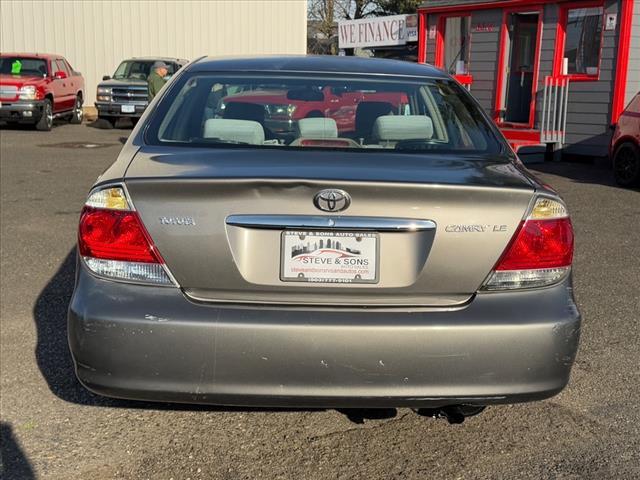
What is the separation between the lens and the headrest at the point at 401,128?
3.67 metres

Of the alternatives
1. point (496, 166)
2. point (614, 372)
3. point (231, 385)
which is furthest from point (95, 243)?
point (614, 372)

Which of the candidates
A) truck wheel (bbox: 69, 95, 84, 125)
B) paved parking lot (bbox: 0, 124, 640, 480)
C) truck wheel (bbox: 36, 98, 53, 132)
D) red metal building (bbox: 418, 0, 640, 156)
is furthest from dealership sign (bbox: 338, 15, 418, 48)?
paved parking lot (bbox: 0, 124, 640, 480)

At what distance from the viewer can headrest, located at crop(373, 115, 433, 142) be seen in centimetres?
367

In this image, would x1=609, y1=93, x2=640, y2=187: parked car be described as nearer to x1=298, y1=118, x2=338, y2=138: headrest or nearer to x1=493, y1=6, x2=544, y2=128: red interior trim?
x1=493, y1=6, x2=544, y2=128: red interior trim

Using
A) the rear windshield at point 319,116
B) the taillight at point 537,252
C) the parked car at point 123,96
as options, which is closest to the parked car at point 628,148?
the rear windshield at point 319,116

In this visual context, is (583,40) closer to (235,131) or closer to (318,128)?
(318,128)

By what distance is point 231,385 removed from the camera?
283cm

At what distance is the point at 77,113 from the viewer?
22438 mm

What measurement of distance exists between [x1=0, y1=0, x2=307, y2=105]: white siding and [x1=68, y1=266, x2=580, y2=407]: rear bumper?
73.2ft

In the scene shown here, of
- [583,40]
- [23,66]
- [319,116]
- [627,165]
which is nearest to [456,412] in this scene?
[319,116]

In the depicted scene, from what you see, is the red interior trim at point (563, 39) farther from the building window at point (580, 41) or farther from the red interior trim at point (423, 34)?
the red interior trim at point (423, 34)

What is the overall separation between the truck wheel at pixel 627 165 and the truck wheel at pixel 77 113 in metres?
15.5

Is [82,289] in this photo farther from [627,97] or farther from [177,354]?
[627,97]

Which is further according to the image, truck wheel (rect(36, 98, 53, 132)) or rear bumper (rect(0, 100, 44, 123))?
truck wheel (rect(36, 98, 53, 132))
